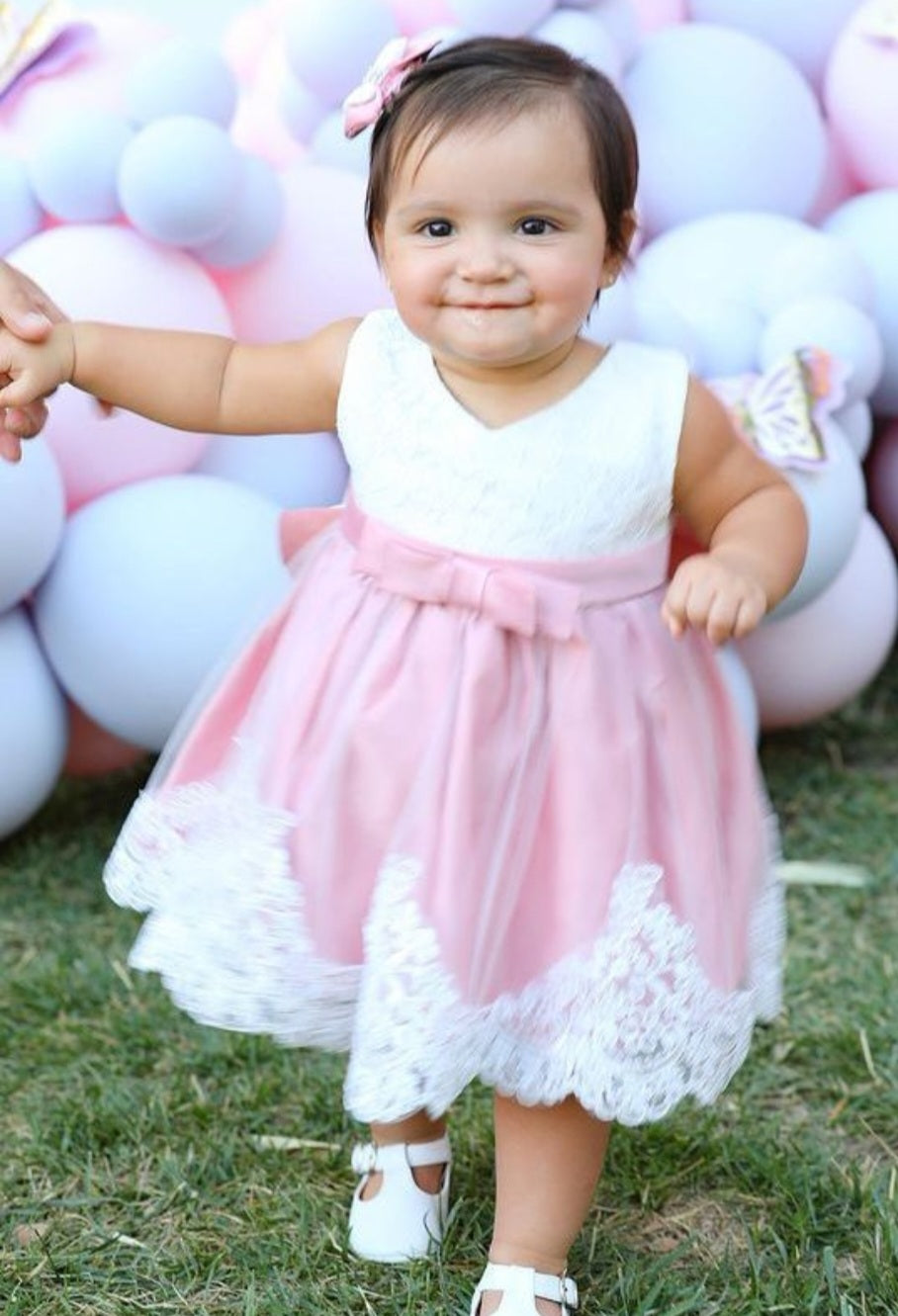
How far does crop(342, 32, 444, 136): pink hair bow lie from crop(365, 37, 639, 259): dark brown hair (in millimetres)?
16

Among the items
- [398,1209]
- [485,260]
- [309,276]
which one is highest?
[485,260]

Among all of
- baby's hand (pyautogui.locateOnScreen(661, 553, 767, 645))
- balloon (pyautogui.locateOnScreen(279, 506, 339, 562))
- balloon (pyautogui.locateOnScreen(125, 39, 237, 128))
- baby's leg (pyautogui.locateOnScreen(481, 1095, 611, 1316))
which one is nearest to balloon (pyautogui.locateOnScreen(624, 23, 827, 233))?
balloon (pyautogui.locateOnScreen(125, 39, 237, 128))

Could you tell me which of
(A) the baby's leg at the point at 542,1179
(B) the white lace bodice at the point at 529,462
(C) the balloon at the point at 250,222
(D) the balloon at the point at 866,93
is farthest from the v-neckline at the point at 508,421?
(D) the balloon at the point at 866,93

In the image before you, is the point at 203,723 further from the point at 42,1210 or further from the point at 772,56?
the point at 772,56

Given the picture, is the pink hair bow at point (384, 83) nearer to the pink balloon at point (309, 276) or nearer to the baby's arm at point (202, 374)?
the baby's arm at point (202, 374)

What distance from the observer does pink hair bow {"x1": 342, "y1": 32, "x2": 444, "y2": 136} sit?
1.53 meters

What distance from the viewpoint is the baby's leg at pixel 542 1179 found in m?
1.55

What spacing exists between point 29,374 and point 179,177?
0.94 meters

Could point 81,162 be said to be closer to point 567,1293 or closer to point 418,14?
point 418,14

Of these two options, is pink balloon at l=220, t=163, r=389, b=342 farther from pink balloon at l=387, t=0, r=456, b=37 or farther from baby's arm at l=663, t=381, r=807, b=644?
baby's arm at l=663, t=381, r=807, b=644

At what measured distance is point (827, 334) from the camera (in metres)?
2.75

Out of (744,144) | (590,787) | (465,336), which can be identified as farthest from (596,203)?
(744,144)

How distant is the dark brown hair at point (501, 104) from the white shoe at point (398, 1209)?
825 mm

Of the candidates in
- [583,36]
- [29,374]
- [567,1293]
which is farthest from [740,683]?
[29,374]
